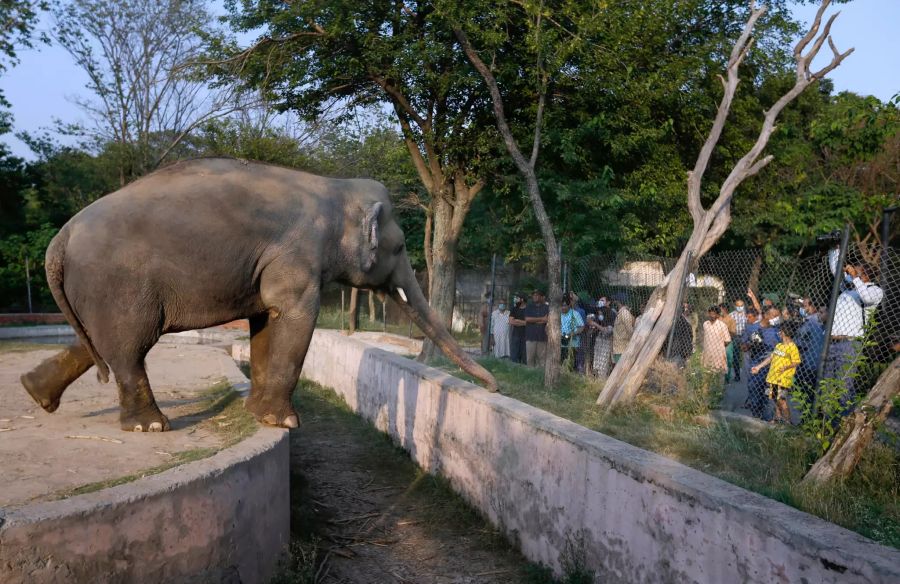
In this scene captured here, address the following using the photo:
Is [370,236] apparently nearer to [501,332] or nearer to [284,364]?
[284,364]

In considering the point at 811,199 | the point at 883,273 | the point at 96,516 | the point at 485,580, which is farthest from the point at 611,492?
the point at 811,199

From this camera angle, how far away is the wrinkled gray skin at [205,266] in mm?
5816

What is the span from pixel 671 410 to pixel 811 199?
8566 millimetres

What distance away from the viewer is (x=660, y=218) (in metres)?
14.8

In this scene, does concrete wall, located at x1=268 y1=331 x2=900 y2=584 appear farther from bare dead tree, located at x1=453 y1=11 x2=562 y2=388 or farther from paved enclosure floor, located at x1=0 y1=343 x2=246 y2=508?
paved enclosure floor, located at x1=0 y1=343 x2=246 y2=508

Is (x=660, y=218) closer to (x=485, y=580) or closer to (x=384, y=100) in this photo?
(x=384, y=100)

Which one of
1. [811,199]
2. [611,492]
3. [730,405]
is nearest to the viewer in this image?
[611,492]

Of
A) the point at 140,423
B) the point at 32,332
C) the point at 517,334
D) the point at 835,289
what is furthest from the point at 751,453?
the point at 32,332

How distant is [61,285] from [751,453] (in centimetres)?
556

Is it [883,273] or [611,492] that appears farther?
[883,273]

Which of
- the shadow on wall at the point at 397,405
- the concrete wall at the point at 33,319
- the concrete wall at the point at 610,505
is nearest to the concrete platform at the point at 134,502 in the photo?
the concrete wall at the point at 610,505

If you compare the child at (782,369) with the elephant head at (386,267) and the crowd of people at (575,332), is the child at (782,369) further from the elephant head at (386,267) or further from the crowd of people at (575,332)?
the elephant head at (386,267)

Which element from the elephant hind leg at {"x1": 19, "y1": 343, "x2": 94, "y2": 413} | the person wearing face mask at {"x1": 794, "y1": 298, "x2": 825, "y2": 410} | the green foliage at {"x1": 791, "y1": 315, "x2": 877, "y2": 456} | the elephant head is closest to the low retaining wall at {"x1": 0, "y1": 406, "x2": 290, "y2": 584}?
the elephant hind leg at {"x1": 19, "y1": 343, "x2": 94, "y2": 413}

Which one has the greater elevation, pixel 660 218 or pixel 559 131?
pixel 559 131
